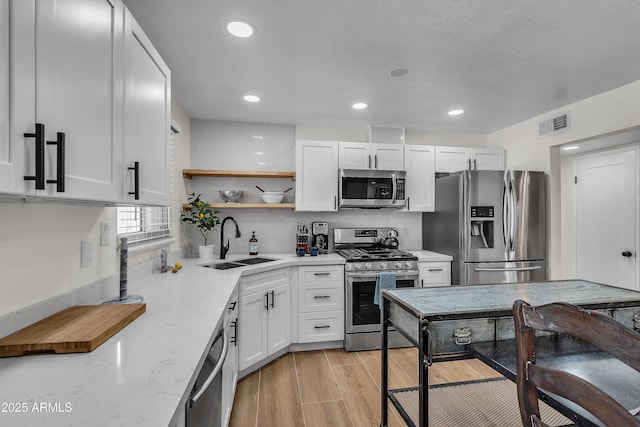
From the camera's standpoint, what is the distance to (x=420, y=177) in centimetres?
366

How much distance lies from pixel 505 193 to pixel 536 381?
9.24 ft

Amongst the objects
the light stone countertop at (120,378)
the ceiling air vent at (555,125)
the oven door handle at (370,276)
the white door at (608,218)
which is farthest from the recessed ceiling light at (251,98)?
the white door at (608,218)

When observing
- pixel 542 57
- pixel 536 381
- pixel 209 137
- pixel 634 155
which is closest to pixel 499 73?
pixel 542 57

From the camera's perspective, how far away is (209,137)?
352 centimetres

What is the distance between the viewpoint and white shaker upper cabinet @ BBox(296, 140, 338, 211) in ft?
11.1

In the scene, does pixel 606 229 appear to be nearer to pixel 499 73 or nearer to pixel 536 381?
pixel 499 73

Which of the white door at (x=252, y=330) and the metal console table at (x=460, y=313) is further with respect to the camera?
the white door at (x=252, y=330)

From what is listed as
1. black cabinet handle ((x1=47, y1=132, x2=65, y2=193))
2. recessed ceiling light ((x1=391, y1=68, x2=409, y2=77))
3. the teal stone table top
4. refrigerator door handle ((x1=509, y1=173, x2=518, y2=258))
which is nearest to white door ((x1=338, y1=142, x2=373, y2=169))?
recessed ceiling light ((x1=391, y1=68, x2=409, y2=77))

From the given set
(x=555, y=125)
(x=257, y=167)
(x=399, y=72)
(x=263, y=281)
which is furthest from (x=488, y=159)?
(x=263, y=281)

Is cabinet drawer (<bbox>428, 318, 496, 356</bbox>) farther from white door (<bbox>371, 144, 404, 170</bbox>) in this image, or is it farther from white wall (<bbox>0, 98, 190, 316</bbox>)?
white door (<bbox>371, 144, 404, 170</bbox>)

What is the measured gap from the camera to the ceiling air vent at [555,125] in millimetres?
3053

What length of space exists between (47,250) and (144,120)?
66 cm

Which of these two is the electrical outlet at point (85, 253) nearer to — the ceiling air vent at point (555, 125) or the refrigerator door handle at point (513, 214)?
the refrigerator door handle at point (513, 214)

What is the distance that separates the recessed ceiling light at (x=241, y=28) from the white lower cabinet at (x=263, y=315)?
5.61 feet
